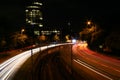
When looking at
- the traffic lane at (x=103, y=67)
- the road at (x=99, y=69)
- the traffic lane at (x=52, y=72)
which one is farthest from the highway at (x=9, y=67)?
the traffic lane at (x=103, y=67)

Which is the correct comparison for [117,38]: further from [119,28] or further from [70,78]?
[70,78]

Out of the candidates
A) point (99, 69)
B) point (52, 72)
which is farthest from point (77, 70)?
point (52, 72)

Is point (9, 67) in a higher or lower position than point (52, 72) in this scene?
lower

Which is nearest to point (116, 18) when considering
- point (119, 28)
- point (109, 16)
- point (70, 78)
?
point (109, 16)

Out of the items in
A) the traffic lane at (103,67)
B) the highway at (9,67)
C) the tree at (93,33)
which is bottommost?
the highway at (9,67)

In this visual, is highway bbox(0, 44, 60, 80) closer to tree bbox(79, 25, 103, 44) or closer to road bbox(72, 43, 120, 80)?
road bbox(72, 43, 120, 80)

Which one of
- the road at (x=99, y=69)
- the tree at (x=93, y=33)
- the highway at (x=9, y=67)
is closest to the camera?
the road at (x=99, y=69)

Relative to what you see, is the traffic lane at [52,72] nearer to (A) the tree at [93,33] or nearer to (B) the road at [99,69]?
(B) the road at [99,69]

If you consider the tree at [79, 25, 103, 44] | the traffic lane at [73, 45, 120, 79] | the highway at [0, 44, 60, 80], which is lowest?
the highway at [0, 44, 60, 80]

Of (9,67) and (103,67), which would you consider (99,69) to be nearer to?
(103,67)

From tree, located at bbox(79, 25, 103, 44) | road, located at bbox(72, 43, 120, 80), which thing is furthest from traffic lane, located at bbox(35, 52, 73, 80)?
tree, located at bbox(79, 25, 103, 44)

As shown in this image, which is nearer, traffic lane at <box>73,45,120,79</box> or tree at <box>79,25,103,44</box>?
traffic lane at <box>73,45,120,79</box>

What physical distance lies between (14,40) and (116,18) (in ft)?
131

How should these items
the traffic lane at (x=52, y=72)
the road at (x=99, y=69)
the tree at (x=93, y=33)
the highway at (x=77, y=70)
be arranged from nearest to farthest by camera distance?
the road at (x=99, y=69) < the highway at (x=77, y=70) < the traffic lane at (x=52, y=72) < the tree at (x=93, y=33)
